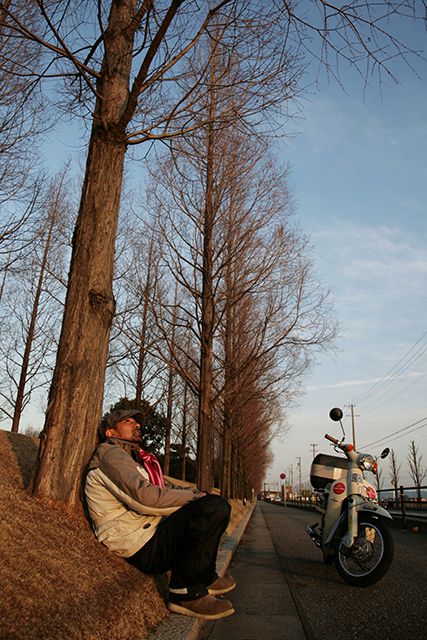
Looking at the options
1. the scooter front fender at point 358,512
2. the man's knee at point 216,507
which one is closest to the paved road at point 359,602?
the scooter front fender at point 358,512

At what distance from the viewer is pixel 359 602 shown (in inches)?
163

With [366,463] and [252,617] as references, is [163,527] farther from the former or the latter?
[366,463]

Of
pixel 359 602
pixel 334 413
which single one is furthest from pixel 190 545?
pixel 334 413

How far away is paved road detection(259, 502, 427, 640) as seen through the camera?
131 inches

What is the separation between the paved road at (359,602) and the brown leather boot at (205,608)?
2.05ft

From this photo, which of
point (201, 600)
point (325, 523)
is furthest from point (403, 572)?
point (201, 600)

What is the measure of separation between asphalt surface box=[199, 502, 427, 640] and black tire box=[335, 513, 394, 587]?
123 millimetres

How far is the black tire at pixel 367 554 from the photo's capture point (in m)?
4.53

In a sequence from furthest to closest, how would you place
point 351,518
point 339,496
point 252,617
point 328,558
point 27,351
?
1. point 27,351
2. point 328,558
3. point 339,496
4. point 351,518
5. point 252,617

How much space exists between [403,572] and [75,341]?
4458 mm

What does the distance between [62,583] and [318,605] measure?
2367 mm

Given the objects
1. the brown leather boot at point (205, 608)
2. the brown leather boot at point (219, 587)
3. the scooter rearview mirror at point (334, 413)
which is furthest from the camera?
the scooter rearview mirror at point (334, 413)

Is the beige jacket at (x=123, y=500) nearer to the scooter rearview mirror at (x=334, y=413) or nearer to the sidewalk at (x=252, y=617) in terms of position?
the sidewalk at (x=252, y=617)

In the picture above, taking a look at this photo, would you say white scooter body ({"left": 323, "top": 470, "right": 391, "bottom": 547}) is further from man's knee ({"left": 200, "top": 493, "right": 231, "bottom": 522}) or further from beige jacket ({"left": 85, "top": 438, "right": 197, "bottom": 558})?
beige jacket ({"left": 85, "top": 438, "right": 197, "bottom": 558})
